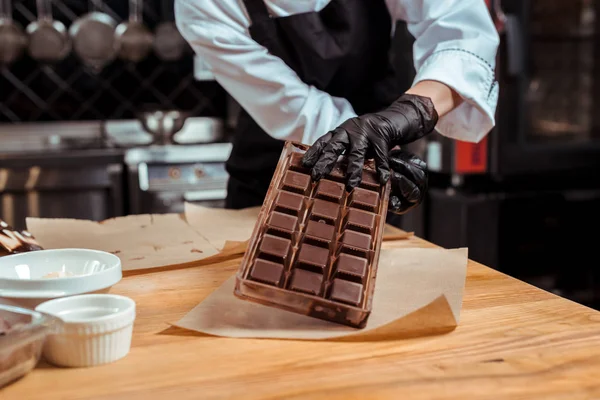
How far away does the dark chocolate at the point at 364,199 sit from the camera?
995mm

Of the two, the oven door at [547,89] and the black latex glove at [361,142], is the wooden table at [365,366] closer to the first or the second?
the black latex glove at [361,142]

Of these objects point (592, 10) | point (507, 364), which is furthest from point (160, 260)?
point (592, 10)

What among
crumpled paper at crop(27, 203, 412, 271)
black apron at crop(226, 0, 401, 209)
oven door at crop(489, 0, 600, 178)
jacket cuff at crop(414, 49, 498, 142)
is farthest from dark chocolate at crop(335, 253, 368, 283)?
oven door at crop(489, 0, 600, 178)

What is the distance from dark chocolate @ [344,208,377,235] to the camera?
0.96 m

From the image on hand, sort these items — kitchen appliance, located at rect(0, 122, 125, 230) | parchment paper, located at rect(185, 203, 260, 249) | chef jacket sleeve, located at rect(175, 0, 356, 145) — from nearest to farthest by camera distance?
parchment paper, located at rect(185, 203, 260, 249)
chef jacket sleeve, located at rect(175, 0, 356, 145)
kitchen appliance, located at rect(0, 122, 125, 230)

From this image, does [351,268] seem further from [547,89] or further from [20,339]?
[547,89]

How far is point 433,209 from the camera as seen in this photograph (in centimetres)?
274

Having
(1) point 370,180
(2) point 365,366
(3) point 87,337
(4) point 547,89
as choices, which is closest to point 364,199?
(1) point 370,180

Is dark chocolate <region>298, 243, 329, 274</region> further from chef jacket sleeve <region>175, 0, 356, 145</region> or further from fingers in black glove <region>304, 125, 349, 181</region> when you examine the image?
chef jacket sleeve <region>175, 0, 356, 145</region>

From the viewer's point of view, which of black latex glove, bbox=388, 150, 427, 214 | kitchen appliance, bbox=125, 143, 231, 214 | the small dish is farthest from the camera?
kitchen appliance, bbox=125, 143, 231, 214

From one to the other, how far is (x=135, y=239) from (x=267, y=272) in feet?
1.87

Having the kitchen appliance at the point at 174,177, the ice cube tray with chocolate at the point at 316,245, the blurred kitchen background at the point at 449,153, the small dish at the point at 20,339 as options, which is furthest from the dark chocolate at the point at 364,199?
the kitchen appliance at the point at 174,177

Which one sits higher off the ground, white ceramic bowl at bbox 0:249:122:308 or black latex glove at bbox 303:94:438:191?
black latex glove at bbox 303:94:438:191

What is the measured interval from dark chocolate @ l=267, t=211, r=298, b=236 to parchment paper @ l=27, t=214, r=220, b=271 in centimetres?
33
